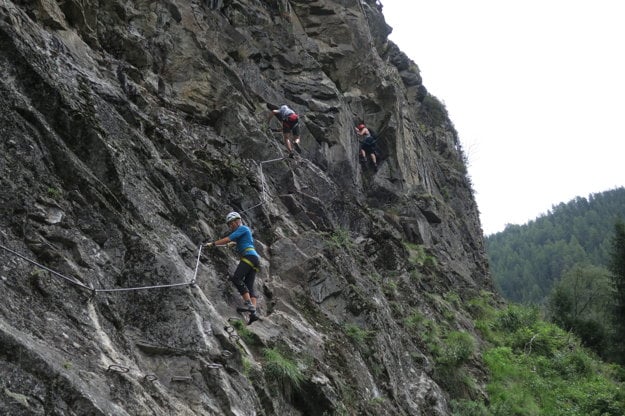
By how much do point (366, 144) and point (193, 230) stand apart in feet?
43.6

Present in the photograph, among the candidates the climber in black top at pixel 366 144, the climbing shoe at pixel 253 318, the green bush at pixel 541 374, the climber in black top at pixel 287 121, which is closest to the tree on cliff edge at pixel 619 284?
the green bush at pixel 541 374

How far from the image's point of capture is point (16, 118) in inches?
317

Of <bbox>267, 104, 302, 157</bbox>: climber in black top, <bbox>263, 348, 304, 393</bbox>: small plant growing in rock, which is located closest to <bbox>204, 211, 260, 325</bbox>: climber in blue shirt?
<bbox>263, 348, 304, 393</bbox>: small plant growing in rock

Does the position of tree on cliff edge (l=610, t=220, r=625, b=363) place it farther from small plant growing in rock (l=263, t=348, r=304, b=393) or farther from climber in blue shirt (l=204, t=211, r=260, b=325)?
small plant growing in rock (l=263, t=348, r=304, b=393)

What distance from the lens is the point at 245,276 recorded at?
10.4m

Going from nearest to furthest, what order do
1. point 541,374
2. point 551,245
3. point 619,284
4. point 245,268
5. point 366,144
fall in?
point 245,268 < point 541,374 < point 366,144 < point 619,284 < point 551,245

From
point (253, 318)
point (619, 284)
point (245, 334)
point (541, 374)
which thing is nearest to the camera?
point (245, 334)

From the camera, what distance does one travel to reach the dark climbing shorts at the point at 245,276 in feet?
33.6

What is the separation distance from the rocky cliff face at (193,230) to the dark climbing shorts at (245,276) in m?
0.25

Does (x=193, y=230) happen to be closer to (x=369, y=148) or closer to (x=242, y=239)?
(x=242, y=239)

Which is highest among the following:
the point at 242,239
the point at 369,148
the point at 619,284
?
the point at 369,148

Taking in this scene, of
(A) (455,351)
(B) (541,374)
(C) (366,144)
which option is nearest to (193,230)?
(A) (455,351)

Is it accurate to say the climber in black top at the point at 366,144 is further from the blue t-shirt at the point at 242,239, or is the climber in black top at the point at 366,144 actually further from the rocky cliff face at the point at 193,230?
the blue t-shirt at the point at 242,239

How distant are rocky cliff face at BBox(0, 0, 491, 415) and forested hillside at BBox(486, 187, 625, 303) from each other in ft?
302
